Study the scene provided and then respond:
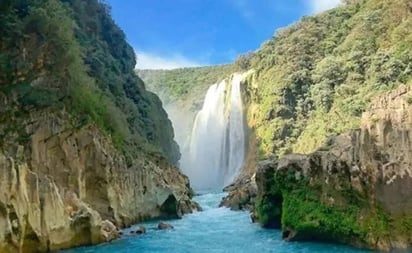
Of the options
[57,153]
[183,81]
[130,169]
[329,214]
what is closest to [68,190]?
[57,153]

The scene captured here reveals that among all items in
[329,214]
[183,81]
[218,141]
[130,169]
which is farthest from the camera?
[183,81]

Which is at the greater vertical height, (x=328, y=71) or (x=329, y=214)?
(x=328, y=71)

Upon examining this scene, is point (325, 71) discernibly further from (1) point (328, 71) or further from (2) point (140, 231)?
(2) point (140, 231)

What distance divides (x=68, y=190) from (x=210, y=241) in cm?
773

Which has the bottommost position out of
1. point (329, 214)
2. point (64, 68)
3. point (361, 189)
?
point (329, 214)

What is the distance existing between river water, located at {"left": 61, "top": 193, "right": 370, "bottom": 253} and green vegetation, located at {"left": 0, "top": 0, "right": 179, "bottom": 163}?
876cm

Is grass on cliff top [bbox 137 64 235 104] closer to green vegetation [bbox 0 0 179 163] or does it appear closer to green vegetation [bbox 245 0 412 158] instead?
green vegetation [bbox 245 0 412 158]

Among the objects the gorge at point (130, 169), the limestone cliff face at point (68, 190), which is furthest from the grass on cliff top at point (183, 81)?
the limestone cliff face at point (68, 190)

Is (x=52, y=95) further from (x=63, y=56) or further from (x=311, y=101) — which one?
(x=311, y=101)

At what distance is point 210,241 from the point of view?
27.6m

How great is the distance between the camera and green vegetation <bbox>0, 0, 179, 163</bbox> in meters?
28.1

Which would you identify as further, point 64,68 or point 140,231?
point 64,68

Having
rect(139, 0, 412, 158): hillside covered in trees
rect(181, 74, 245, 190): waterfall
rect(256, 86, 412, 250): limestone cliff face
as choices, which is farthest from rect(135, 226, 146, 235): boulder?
rect(181, 74, 245, 190): waterfall

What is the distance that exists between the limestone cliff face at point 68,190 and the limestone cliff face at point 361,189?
982cm
